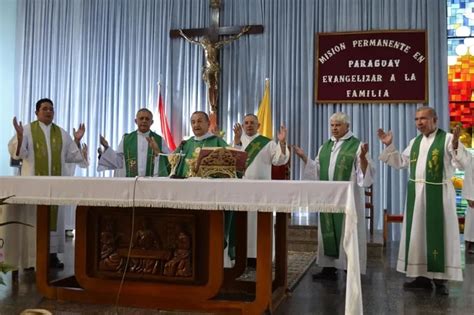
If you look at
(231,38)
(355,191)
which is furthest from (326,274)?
(231,38)

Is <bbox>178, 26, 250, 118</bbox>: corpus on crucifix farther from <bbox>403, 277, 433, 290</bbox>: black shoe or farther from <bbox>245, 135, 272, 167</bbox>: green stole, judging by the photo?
<bbox>403, 277, 433, 290</bbox>: black shoe

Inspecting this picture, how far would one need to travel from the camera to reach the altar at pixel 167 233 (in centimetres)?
317

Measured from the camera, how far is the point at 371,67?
8.12m

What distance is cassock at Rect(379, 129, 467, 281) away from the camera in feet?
14.2

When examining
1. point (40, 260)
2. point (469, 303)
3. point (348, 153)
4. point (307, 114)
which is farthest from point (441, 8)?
point (40, 260)

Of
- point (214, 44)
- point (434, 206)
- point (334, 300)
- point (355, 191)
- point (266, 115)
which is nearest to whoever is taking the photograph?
point (334, 300)

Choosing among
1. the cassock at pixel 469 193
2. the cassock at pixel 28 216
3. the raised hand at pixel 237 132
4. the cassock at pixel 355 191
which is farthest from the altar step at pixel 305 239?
the cassock at pixel 28 216

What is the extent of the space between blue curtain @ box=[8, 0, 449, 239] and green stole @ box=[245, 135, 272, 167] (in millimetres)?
3242

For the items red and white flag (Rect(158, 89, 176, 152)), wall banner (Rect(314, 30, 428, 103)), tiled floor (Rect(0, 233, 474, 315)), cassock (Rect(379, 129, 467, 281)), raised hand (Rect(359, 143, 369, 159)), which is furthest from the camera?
red and white flag (Rect(158, 89, 176, 152))

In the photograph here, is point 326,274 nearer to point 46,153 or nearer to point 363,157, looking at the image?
point 363,157

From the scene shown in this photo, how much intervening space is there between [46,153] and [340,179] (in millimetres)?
2811

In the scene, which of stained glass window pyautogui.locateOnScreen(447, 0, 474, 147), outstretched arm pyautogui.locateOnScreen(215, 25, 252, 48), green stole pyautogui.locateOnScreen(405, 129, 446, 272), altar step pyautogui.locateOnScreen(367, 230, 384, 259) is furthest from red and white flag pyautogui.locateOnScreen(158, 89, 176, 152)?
green stole pyautogui.locateOnScreen(405, 129, 446, 272)

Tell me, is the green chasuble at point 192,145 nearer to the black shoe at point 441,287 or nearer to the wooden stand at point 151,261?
the wooden stand at point 151,261

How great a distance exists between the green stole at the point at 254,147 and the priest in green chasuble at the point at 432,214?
111cm
